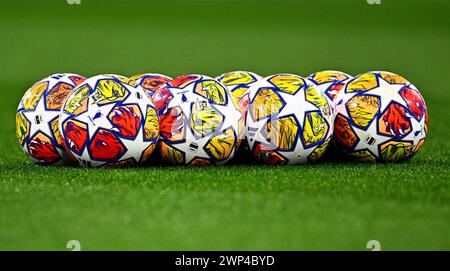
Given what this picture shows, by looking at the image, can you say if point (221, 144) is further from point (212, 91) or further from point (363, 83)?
point (363, 83)

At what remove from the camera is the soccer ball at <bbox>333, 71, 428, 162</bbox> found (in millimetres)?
6691

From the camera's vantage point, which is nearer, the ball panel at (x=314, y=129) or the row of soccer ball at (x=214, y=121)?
the row of soccer ball at (x=214, y=121)

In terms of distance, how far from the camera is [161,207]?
188 inches

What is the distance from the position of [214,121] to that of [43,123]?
1.60 metres

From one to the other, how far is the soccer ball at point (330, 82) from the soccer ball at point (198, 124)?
44.2 inches

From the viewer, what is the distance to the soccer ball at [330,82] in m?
7.19

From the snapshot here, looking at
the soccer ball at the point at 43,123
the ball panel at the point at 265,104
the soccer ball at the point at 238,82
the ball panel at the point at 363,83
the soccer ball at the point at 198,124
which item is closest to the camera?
the soccer ball at the point at 198,124

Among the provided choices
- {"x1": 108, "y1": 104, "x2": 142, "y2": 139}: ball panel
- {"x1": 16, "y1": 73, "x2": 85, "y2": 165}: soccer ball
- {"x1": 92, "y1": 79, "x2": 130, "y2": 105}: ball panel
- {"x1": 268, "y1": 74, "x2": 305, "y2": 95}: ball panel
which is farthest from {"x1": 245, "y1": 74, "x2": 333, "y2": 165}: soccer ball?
{"x1": 16, "y1": 73, "x2": 85, "y2": 165}: soccer ball

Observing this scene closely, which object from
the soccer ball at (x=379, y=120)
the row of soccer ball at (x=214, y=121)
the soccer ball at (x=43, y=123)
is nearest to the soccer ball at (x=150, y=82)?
the row of soccer ball at (x=214, y=121)

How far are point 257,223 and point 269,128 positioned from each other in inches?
85.0

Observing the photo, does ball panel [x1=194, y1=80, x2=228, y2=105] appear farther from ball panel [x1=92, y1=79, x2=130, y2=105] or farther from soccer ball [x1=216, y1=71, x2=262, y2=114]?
ball panel [x1=92, y1=79, x2=130, y2=105]

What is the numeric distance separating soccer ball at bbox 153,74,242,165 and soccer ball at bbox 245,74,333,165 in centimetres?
21

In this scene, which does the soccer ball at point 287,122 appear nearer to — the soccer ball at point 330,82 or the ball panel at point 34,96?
the soccer ball at point 330,82

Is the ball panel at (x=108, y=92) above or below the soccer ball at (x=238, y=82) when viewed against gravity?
above
